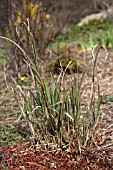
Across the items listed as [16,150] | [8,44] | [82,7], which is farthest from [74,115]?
[82,7]

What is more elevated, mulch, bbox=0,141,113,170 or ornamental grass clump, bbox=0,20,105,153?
ornamental grass clump, bbox=0,20,105,153

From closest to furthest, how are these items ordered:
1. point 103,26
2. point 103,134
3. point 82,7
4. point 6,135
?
point 103,134
point 6,135
point 103,26
point 82,7

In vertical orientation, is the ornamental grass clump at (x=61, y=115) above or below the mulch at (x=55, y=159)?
above

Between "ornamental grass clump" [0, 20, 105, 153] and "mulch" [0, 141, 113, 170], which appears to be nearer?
"mulch" [0, 141, 113, 170]

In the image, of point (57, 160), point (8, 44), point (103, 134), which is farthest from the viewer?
point (8, 44)

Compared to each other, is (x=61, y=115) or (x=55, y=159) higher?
(x=61, y=115)

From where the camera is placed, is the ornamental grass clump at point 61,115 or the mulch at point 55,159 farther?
the ornamental grass clump at point 61,115

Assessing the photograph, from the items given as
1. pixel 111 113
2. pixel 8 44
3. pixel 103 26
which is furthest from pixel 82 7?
pixel 111 113

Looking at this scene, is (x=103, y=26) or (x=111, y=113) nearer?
(x=111, y=113)

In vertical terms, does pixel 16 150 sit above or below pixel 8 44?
below

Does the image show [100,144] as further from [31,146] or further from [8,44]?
[8,44]
